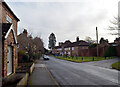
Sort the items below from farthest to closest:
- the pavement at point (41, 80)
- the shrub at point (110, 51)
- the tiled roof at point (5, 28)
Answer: the shrub at point (110, 51) < the tiled roof at point (5, 28) < the pavement at point (41, 80)

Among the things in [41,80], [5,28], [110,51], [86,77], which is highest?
[5,28]

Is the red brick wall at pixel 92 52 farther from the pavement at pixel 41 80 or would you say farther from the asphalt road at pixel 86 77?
the pavement at pixel 41 80

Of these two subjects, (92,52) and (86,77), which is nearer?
(86,77)

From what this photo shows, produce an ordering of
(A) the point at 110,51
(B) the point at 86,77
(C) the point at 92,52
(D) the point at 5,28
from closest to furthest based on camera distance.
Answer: (D) the point at 5,28 → (B) the point at 86,77 → (A) the point at 110,51 → (C) the point at 92,52

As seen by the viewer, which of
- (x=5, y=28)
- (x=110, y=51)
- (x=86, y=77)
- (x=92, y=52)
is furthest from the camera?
(x=92, y=52)

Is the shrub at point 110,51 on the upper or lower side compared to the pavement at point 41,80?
upper

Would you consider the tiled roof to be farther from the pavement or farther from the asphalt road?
the asphalt road

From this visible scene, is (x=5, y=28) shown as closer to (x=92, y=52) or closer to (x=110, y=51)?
(x=110, y=51)

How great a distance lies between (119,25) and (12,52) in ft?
63.9

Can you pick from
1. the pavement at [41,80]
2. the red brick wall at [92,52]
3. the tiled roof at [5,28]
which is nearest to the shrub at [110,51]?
the red brick wall at [92,52]

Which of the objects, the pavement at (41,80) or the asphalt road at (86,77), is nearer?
the pavement at (41,80)

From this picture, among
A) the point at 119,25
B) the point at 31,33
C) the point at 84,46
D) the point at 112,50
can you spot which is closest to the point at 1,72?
the point at 31,33

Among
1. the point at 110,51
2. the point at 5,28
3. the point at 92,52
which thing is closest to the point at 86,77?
the point at 5,28

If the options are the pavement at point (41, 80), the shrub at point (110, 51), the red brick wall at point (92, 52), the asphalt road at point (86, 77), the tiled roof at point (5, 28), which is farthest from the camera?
the red brick wall at point (92, 52)
